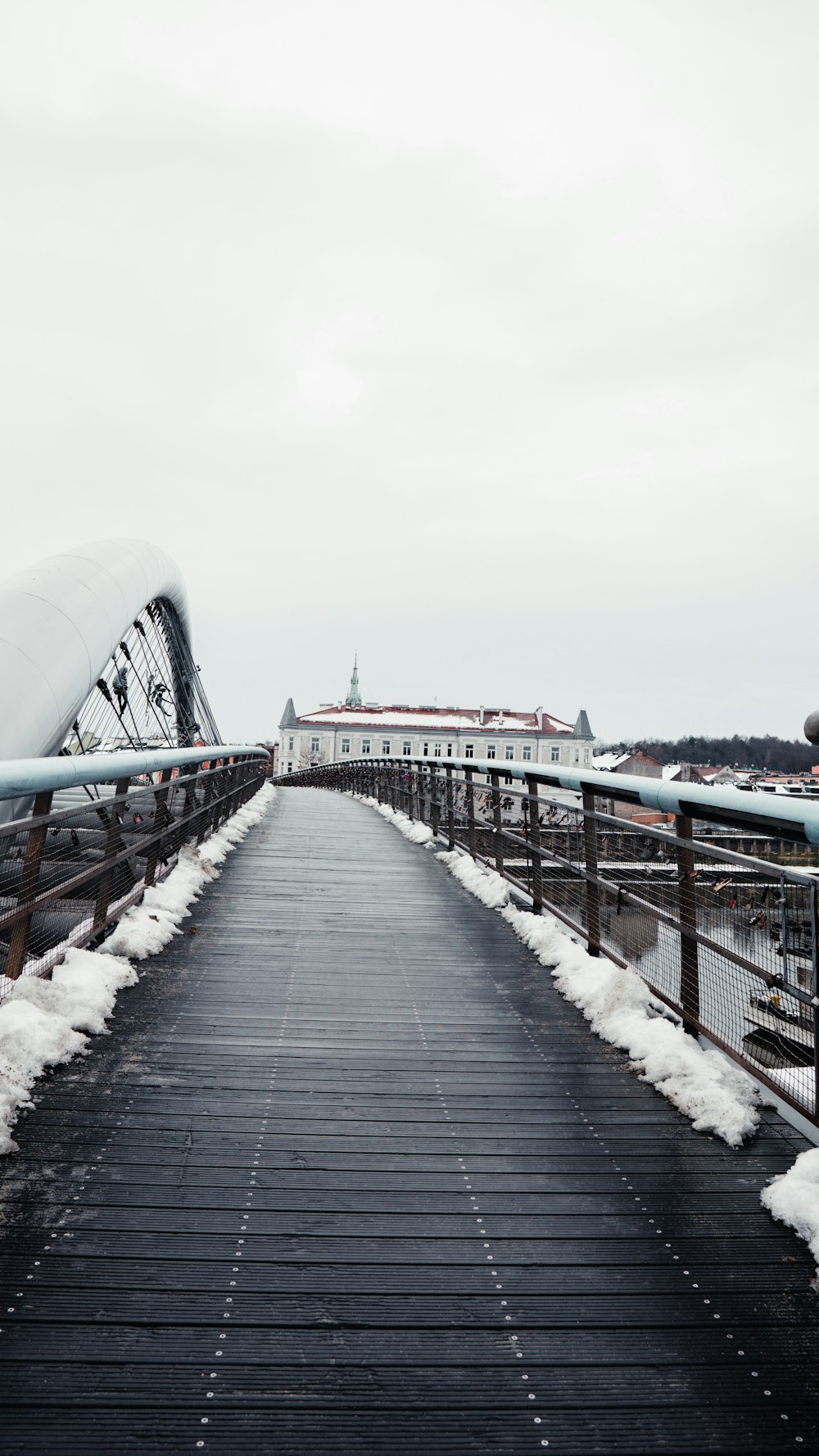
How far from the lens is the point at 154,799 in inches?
223

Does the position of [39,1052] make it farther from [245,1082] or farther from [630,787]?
[630,787]

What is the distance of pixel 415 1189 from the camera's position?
8.18 feet

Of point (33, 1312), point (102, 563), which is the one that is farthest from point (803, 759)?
point (33, 1312)

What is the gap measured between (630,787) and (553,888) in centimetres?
242

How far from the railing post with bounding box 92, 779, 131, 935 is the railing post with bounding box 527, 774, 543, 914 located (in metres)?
2.61

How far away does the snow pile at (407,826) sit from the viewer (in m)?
11.3

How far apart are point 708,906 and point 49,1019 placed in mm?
2623

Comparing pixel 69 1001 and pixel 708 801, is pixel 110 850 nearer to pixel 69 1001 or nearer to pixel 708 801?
pixel 69 1001

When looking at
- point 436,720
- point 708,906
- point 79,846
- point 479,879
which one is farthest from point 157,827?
point 436,720

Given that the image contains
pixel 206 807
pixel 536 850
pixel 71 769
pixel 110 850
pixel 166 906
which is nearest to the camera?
pixel 71 769

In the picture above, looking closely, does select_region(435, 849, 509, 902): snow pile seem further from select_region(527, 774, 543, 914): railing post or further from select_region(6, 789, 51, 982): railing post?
select_region(6, 789, 51, 982): railing post

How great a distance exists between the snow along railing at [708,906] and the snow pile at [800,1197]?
239mm

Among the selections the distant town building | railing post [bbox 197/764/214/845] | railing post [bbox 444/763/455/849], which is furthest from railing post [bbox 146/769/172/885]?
the distant town building

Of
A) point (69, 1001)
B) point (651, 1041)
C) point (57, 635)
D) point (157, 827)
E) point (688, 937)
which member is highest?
point (57, 635)
